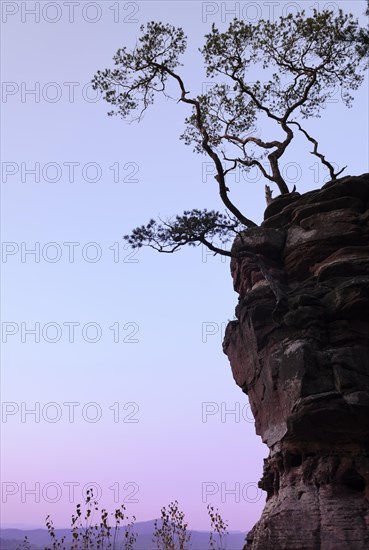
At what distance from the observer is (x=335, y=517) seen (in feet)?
45.6

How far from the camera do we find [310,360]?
15406 mm

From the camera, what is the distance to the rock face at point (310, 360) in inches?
564

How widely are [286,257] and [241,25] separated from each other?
1117 centimetres

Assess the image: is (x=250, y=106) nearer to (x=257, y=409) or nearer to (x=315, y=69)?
(x=315, y=69)

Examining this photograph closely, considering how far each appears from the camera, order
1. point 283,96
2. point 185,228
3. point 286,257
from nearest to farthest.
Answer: point 286,257 < point 185,228 < point 283,96

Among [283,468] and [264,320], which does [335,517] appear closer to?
[283,468]

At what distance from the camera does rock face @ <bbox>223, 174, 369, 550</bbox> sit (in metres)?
14.3

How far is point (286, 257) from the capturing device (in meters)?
19.0

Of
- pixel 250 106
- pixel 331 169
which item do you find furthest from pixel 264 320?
pixel 250 106

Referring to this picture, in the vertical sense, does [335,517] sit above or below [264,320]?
below

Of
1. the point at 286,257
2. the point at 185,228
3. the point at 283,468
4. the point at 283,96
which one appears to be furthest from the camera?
the point at 283,96

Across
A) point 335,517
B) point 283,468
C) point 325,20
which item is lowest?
point 335,517

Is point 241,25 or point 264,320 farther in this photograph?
point 241,25

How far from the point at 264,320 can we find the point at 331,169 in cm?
889
